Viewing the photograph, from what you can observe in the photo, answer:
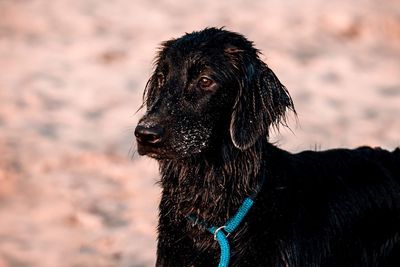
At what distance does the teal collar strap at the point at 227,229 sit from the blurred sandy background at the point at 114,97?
7.18ft

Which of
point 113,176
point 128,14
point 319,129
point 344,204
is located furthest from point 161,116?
point 128,14

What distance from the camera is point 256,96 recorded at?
4.58 metres

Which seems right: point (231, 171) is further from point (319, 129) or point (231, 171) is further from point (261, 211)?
point (319, 129)

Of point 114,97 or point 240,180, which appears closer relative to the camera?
point 240,180

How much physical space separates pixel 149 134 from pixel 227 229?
650mm

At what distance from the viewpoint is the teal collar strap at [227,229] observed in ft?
14.3

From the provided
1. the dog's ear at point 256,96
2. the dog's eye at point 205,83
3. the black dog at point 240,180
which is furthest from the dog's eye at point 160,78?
the dog's ear at point 256,96

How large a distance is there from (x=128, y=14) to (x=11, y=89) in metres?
2.81

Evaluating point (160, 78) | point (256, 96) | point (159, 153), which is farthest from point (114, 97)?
point (159, 153)

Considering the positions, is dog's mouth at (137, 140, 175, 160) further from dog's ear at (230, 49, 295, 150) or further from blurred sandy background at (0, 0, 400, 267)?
blurred sandy background at (0, 0, 400, 267)

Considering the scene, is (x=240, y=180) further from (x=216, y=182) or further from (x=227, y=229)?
(x=227, y=229)

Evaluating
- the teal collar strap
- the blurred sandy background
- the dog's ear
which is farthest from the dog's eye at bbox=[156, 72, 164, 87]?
the blurred sandy background

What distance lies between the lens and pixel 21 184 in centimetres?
769

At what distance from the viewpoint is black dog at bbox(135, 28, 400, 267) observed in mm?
4395
